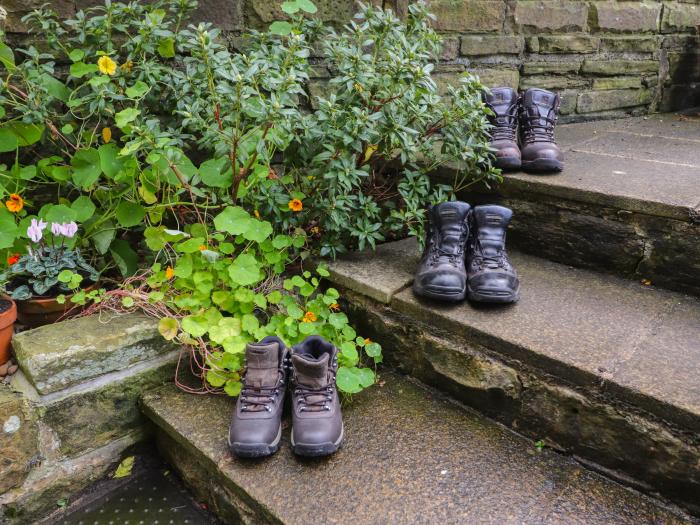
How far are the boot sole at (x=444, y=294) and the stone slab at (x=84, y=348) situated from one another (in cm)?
84

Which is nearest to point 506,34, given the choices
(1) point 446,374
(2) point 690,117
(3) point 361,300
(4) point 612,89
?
(4) point 612,89

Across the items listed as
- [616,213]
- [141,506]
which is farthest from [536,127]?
[141,506]

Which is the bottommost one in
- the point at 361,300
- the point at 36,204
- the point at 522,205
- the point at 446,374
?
the point at 446,374

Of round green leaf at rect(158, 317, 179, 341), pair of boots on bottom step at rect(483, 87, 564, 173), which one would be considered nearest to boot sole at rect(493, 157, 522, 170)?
pair of boots on bottom step at rect(483, 87, 564, 173)

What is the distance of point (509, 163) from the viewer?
194cm

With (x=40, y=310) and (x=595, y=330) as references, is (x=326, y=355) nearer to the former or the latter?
(x=595, y=330)

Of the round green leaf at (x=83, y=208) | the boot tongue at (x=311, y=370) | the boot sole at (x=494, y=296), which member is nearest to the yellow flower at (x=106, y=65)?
the round green leaf at (x=83, y=208)

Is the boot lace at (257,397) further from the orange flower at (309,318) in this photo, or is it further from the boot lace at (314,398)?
the orange flower at (309,318)

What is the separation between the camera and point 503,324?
56.8 inches

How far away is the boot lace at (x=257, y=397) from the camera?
137 centimetres

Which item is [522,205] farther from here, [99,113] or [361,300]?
[99,113]

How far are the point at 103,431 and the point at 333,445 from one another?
76 centimetres

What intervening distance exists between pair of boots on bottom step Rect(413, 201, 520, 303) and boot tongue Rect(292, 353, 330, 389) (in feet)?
1.32

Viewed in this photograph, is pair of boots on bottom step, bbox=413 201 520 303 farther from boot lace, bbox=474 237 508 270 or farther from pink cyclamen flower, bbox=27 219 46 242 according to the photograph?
pink cyclamen flower, bbox=27 219 46 242
